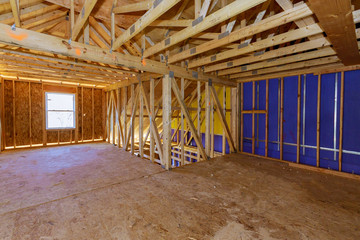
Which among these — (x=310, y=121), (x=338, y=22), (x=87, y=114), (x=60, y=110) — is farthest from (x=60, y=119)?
(x=310, y=121)

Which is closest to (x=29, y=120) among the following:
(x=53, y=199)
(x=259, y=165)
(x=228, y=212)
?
(x=53, y=199)

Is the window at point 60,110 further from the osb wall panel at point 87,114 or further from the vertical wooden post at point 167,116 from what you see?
the vertical wooden post at point 167,116

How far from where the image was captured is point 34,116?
7.08 m

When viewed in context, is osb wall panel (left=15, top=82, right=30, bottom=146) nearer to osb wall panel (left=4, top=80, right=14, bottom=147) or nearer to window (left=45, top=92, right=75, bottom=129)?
osb wall panel (left=4, top=80, right=14, bottom=147)

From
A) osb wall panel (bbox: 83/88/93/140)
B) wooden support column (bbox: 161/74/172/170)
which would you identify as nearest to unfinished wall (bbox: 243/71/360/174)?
wooden support column (bbox: 161/74/172/170)

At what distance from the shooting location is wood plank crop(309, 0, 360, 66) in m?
1.73

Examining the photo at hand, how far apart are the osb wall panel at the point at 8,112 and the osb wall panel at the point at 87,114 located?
2.54 m

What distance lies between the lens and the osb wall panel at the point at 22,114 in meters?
6.72

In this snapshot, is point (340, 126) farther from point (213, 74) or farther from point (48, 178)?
point (48, 178)

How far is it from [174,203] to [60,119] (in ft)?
25.1

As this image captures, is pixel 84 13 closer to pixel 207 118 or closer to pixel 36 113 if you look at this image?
pixel 207 118

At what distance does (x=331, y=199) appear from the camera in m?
2.87

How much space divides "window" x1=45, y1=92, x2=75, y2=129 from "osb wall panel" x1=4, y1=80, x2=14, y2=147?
1109mm

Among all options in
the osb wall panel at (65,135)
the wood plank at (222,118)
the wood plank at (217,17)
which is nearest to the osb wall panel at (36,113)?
the osb wall panel at (65,135)
